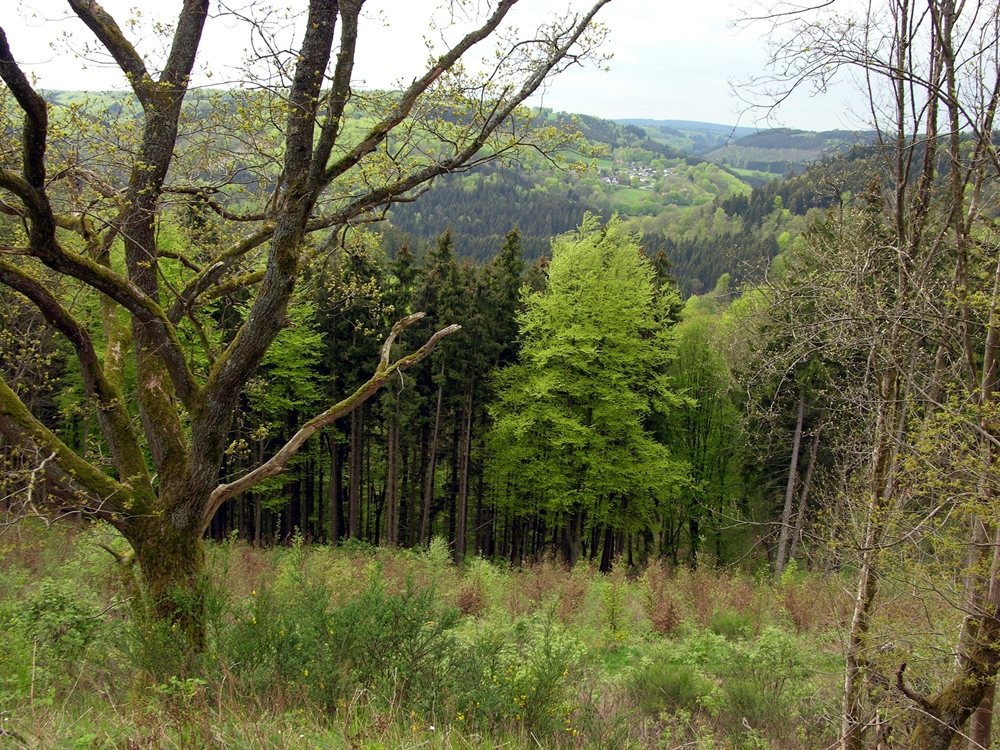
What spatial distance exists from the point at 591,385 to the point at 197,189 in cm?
1378

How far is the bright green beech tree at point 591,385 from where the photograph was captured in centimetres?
1778

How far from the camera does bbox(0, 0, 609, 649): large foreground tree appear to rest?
4758mm

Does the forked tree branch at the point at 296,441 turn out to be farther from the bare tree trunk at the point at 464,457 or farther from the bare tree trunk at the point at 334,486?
the bare tree trunk at the point at 334,486

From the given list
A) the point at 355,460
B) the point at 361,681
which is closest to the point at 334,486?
the point at 355,460

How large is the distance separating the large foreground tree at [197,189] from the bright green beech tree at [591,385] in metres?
11.9

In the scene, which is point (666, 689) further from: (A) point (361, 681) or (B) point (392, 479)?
(B) point (392, 479)

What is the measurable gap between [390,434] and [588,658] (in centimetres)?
1505

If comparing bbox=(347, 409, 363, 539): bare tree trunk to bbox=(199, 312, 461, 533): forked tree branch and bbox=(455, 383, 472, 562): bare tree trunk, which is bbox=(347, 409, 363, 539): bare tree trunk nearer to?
bbox=(455, 383, 472, 562): bare tree trunk

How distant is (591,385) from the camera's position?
18.3m

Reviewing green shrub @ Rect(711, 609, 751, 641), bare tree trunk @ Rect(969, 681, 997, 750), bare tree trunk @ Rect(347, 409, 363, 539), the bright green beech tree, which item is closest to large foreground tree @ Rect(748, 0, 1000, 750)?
bare tree trunk @ Rect(969, 681, 997, 750)

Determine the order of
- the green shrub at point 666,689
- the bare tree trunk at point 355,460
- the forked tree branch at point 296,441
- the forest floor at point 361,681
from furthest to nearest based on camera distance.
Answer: the bare tree trunk at point 355,460 → the green shrub at point 666,689 → the forked tree branch at point 296,441 → the forest floor at point 361,681

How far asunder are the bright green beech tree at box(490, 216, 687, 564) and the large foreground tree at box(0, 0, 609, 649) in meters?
11.9

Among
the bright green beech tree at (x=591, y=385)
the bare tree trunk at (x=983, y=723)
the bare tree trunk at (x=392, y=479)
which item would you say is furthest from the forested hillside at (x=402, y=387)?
the bare tree trunk at (x=392, y=479)

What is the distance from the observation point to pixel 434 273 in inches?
820
